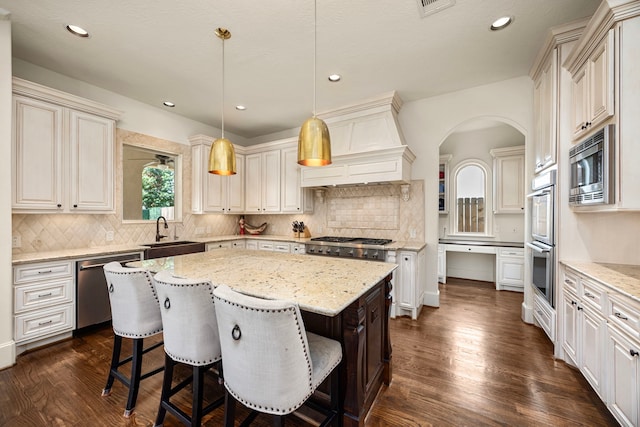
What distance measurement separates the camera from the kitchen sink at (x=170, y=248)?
A: 136 inches

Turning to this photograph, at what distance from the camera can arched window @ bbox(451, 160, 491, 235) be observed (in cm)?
533

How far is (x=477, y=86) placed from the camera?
3492 mm

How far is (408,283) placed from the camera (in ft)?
11.1

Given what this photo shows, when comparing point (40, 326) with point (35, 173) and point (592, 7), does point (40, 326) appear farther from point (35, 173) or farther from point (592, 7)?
point (592, 7)

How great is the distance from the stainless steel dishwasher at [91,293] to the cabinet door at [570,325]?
4.21 m

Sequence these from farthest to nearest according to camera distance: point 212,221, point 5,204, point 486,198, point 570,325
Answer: point 486,198
point 212,221
point 5,204
point 570,325

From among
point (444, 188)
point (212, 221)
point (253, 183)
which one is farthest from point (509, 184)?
point (212, 221)

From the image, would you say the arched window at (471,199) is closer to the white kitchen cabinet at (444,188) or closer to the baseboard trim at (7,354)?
the white kitchen cabinet at (444,188)

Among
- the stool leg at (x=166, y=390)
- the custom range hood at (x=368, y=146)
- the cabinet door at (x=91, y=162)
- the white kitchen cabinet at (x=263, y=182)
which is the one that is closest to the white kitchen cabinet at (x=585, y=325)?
the custom range hood at (x=368, y=146)

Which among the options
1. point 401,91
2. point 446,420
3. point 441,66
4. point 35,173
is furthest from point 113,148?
point 446,420

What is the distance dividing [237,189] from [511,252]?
197 inches

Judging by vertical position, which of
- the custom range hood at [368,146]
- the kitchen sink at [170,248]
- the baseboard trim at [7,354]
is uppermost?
the custom range hood at [368,146]

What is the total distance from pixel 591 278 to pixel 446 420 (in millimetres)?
1400

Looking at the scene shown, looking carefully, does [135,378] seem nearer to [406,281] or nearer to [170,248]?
[170,248]
